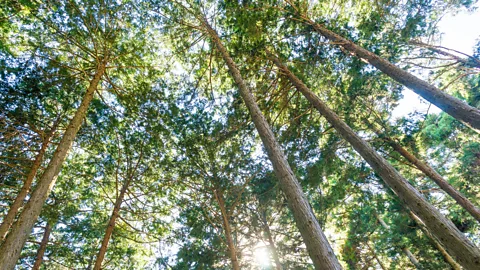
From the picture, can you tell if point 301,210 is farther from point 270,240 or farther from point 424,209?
point 270,240

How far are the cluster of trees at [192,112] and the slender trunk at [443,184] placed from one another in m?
0.04

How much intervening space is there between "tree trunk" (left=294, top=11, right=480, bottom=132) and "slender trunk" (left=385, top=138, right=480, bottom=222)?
9.07 feet

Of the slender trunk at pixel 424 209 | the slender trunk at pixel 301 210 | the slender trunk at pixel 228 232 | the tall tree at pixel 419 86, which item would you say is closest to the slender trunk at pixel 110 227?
the slender trunk at pixel 228 232

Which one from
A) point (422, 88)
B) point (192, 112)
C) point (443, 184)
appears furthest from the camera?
point (192, 112)

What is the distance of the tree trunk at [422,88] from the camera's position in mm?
3996

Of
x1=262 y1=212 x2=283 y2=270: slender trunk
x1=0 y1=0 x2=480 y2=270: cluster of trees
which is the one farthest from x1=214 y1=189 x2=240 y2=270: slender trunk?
x1=262 y1=212 x2=283 y2=270: slender trunk

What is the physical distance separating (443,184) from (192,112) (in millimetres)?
8382

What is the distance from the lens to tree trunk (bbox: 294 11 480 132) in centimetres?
400

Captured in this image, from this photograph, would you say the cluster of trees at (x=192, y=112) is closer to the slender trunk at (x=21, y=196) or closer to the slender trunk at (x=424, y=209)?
the slender trunk at (x=21, y=196)

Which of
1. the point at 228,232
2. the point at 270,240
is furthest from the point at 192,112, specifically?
the point at 270,240

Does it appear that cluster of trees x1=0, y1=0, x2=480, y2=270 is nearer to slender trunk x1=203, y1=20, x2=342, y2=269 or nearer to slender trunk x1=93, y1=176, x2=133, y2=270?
slender trunk x1=93, y1=176, x2=133, y2=270

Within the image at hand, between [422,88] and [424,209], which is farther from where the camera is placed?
[422,88]

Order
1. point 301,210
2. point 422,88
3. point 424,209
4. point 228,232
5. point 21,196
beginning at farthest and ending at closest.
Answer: point 228,232, point 21,196, point 422,88, point 424,209, point 301,210

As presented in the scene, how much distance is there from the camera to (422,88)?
15.5ft
